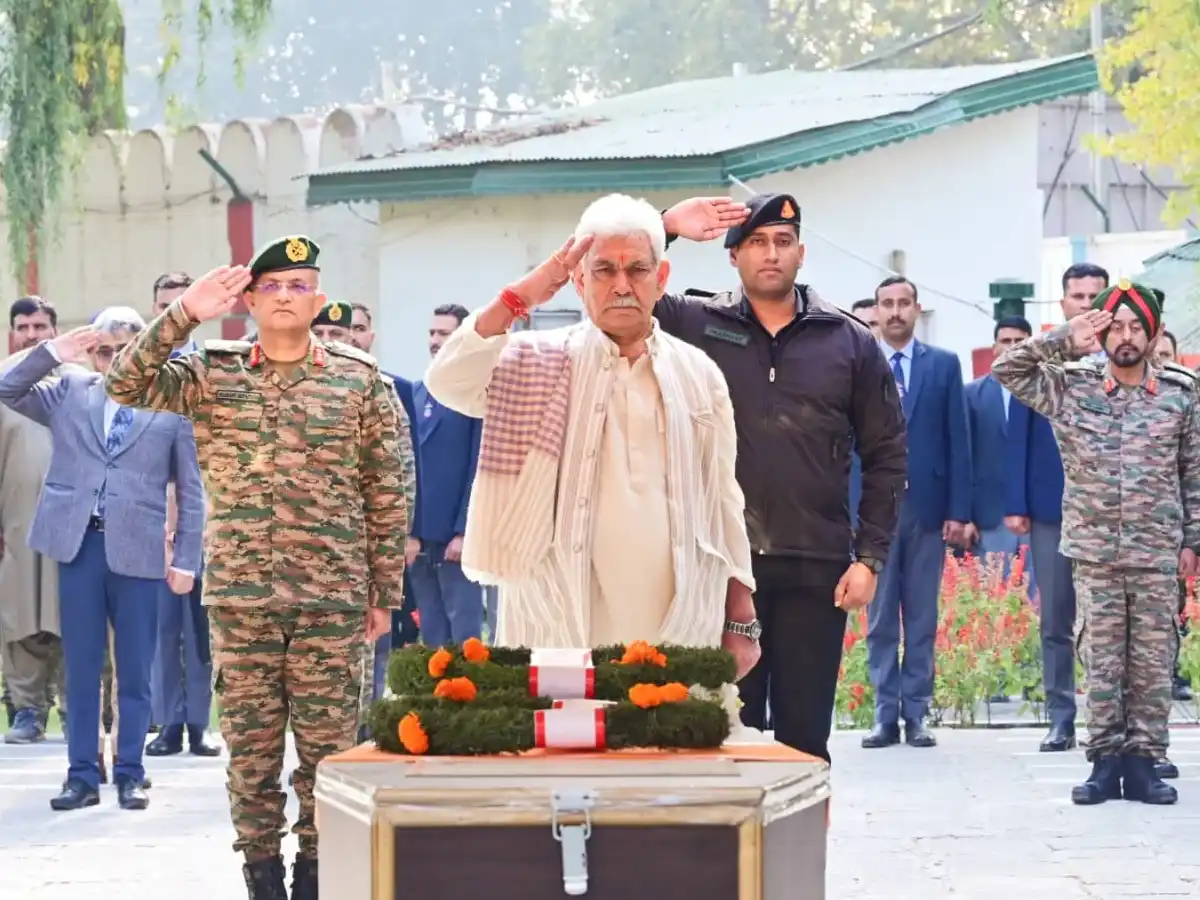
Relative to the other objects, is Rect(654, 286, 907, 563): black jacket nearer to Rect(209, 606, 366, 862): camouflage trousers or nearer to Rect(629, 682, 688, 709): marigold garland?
Rect(209, 606, 366, 862): camouflage trousers

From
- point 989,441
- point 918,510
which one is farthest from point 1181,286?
point 918,510

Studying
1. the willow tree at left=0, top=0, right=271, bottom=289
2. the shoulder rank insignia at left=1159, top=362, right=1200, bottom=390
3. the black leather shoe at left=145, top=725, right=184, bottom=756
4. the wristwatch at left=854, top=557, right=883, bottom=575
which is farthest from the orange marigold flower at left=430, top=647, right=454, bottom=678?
the willow tree at left=0, top=0, right=271, bottom=289

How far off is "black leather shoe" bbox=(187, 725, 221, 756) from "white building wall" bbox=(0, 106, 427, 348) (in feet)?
43.7

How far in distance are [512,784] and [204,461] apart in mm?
3474

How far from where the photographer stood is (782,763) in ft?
18.5

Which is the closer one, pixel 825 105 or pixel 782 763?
pixel 782 763

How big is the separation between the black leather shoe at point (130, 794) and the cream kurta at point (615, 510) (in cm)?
454

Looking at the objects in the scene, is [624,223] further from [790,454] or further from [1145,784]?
[1145,784]

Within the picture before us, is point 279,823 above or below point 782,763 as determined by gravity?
below

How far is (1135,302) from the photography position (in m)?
11.4

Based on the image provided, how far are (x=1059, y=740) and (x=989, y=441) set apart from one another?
5.88ft

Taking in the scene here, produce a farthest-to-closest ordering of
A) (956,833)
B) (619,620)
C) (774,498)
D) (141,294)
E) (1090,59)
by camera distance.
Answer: (141,294), (1090,59), (956,833), (774,498), (619,620)

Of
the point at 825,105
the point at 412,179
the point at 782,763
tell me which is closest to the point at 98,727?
the point at 782,763

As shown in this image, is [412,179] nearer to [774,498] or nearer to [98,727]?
[98,727]
